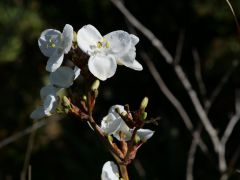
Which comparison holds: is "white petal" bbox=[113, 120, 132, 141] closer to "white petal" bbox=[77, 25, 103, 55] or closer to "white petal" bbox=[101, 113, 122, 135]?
"white petal" bbox=[101, 113, 122, 135]

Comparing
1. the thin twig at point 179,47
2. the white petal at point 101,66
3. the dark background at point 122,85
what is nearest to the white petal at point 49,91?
the white petal at point 101,66

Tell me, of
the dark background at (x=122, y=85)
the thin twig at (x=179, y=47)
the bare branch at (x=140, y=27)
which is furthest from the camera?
the dark background at (x=122, y=85)

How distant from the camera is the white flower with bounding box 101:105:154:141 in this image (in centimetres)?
103

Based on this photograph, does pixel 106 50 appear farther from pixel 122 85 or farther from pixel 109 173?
pixel 122 85

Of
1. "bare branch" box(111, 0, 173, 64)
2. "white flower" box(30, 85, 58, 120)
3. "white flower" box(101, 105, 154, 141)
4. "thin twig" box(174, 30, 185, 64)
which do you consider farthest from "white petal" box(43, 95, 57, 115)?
"thin twig" box(174, 30, 185, 64)

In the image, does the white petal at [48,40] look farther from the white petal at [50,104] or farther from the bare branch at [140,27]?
the bare branch at [140,27]

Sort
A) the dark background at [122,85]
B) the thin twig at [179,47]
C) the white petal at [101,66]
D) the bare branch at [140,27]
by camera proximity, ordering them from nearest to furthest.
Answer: the white petal at [101,66], the bare branch at [140,27], the thin twig at [179,47], the dark background at [122,85]

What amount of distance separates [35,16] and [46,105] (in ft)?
8.56

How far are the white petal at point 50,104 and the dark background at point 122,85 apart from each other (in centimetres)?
203

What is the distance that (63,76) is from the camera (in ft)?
3.32

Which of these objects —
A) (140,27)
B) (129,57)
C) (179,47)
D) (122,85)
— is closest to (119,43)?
(129,57)

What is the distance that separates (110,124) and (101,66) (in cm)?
13

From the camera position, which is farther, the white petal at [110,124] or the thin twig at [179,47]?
the thin twig at [179,47]

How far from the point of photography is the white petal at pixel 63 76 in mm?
1005
